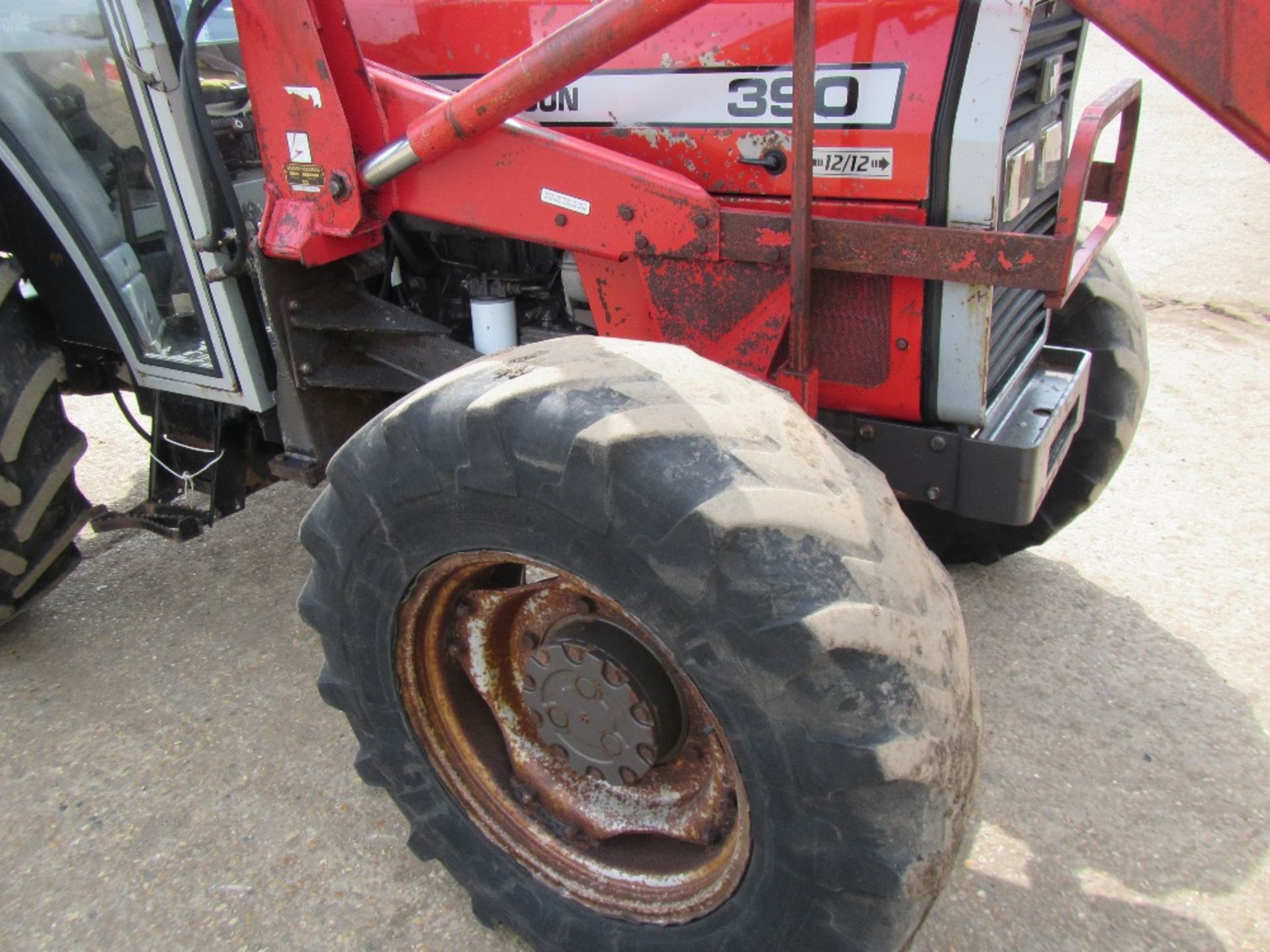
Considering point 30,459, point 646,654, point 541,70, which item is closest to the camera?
point 646,654

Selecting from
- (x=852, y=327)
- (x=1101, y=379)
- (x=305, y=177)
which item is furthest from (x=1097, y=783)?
(x=305, y=177)

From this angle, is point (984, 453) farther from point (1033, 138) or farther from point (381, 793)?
point (381, 793)

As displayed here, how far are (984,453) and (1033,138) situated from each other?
662 millimetres

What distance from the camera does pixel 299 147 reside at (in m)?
2.21

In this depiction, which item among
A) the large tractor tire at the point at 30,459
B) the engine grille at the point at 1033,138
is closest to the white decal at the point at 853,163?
the engine grille at the point at 1033,138

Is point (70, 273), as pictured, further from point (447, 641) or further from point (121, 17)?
point (447, 641)

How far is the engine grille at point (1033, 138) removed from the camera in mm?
2006

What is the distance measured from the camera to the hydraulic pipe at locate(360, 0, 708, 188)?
1726mm

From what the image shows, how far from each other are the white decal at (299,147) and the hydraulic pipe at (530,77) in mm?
161

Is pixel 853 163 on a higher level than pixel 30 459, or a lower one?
higher

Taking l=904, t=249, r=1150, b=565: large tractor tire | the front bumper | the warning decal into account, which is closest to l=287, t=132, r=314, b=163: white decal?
the warning decal

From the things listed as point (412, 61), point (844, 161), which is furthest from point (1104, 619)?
Result: point (412, 61)

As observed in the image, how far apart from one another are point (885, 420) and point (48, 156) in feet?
6.99

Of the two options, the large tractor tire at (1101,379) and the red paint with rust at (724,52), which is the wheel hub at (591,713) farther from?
the large tractor tire at (1101,379)
